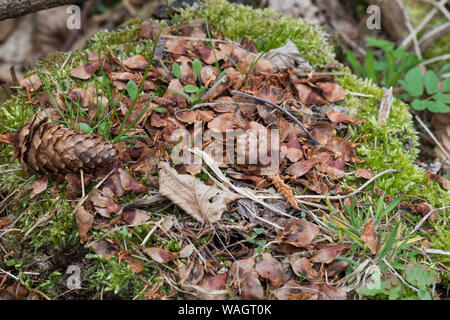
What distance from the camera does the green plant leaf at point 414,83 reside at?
2.94m

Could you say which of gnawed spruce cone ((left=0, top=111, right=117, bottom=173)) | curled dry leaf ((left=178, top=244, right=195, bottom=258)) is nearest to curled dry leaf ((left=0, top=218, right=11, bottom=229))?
gnawed spruce cone ((left=0, top=111, right=117, bottom=173))

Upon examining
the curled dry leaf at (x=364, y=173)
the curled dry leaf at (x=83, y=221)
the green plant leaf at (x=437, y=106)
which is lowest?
the curled dry leaf at (x=364, y=173)

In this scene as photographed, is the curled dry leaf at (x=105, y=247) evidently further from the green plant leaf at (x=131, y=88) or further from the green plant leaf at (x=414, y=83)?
the green plant leaf at (x=414, y=83)

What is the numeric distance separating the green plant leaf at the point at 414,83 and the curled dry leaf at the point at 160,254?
2.34 m

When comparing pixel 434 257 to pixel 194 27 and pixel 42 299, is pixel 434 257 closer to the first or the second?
pixel 42 299

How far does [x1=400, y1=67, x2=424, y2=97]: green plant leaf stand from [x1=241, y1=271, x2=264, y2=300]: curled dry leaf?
2131 millimetres

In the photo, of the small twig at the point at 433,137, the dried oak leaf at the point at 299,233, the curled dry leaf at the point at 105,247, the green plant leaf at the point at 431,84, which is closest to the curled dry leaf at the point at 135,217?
the curled dry leaf at the point at 105,247

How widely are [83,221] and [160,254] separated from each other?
0.44m

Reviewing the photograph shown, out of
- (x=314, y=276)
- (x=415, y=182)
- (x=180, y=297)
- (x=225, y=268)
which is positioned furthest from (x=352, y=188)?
(x=180, y=297)

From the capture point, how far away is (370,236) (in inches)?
75.2

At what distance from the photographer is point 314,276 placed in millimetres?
1854

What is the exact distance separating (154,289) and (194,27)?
199 centimetres

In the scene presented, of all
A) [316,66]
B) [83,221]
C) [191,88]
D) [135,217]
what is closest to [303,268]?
[135,217]

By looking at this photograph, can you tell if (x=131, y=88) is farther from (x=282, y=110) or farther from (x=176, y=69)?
(x=282, y=110)
